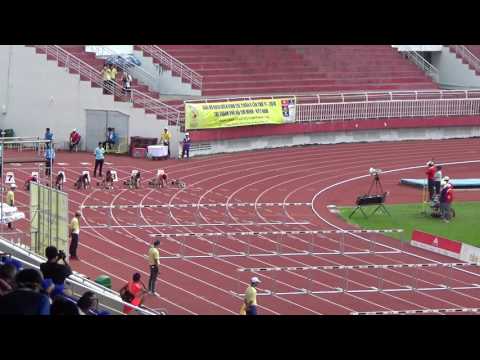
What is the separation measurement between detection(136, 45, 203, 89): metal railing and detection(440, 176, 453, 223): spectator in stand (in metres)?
15.2

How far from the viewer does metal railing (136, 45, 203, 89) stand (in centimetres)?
4331

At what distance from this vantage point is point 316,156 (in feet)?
132

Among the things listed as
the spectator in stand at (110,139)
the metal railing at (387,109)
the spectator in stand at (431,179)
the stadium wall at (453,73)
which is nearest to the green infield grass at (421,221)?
the spectator in stand at (431,179)

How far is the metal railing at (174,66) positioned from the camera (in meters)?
43.3

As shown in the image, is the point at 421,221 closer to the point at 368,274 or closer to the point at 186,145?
the point at 368,274

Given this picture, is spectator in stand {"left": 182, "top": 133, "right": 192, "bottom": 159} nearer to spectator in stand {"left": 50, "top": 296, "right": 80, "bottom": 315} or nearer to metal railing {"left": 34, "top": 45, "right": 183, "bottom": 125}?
metal railing {"left": 34, "top": 45, "right": 183, "bottom": 125}

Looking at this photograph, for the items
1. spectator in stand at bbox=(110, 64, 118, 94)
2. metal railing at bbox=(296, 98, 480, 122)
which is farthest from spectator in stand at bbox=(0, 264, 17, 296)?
metal railing at bbox=(296, 98, 480, 122)

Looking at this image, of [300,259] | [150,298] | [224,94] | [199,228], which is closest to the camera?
[150,298]

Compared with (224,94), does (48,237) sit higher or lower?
lower

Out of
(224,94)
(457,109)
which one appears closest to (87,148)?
(224,94)

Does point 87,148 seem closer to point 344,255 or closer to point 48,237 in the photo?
point 344,255
